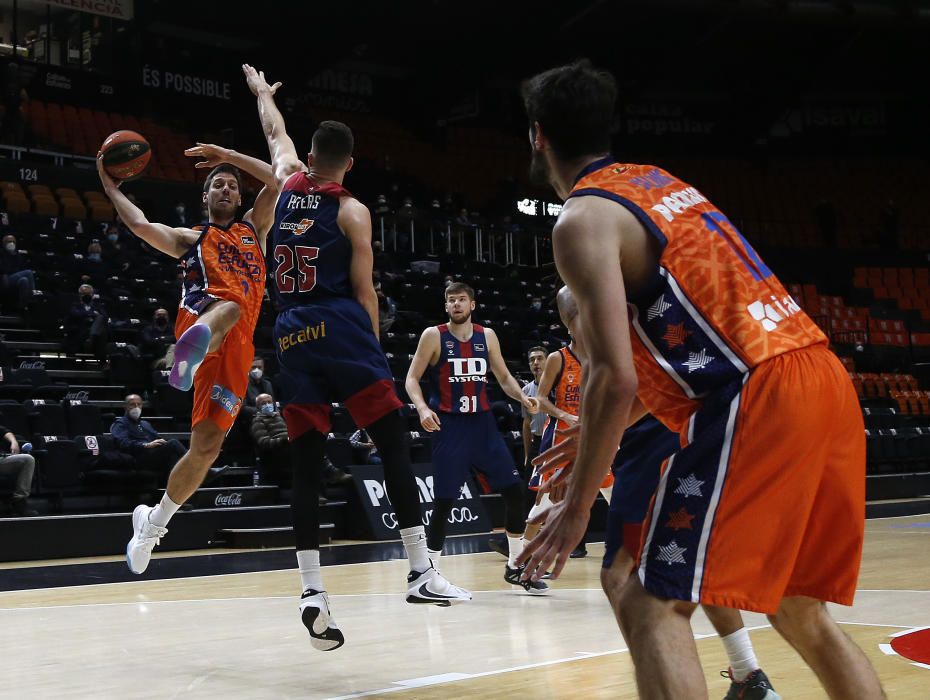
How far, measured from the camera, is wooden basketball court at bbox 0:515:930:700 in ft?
11.9

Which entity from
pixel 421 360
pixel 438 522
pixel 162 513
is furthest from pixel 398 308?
pixel 162 513

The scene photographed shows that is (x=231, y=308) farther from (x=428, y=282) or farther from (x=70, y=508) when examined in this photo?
(x=428, y=282)

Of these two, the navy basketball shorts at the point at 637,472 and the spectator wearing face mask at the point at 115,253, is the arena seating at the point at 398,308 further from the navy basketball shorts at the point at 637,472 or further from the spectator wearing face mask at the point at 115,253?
the navy basketball shorts at the point at 637,472

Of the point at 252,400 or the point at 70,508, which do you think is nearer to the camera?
the point at 70,508

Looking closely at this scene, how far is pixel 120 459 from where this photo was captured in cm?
1009

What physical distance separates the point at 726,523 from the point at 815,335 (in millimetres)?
505

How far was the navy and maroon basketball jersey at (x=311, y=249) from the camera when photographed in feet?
14.3

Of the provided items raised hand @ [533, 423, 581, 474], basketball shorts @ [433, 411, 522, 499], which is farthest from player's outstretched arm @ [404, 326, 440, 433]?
raised hand @ [533, 423, 581, 474]

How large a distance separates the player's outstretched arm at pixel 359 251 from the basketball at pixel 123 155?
86.5 inches

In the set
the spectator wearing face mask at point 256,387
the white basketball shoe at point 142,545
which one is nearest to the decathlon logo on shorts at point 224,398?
the white basketball shoe at point 142,545

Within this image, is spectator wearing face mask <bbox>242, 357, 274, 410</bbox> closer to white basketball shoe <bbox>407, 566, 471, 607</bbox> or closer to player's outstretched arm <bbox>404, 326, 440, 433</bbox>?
player's outstretched arm <bbox>404, 326, 440, 433</bbox>

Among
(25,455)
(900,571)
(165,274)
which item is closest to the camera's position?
(900,571)

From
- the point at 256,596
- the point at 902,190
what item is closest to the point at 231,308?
the point at 256,596

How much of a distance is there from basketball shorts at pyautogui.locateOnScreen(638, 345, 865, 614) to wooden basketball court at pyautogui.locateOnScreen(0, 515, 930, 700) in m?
1.33
